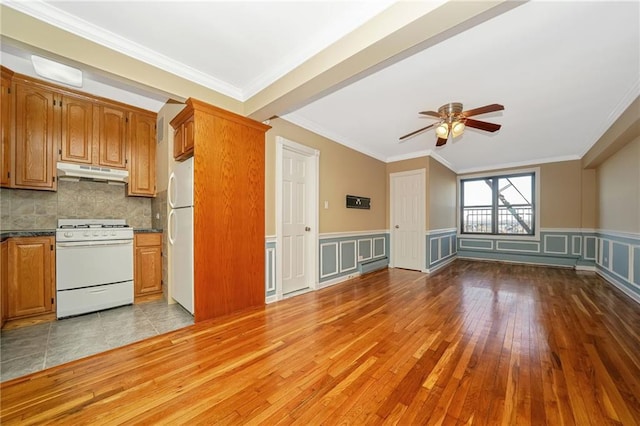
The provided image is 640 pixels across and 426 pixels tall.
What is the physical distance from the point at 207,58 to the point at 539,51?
117 inches

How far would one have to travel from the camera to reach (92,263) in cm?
279

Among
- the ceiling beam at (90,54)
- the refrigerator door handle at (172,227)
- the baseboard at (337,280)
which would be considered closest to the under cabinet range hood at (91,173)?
the refrigerator door handle at (172,227)

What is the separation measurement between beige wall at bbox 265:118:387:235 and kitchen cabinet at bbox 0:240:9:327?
250cm

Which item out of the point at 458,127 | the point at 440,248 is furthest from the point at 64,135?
the point at 440,248

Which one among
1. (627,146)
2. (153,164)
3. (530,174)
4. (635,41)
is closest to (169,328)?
(153,164)

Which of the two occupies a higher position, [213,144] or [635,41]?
[635,41]

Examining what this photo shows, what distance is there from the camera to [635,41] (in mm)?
1969

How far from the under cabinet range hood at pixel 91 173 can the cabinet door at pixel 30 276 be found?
0.83 m

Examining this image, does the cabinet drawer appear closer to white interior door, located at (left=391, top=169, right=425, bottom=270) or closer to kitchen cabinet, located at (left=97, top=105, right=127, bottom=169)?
kitchen cabinet, located at (left=97, top=105, right=127, bottom=169)

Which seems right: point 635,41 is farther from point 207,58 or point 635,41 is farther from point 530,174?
point 530,174

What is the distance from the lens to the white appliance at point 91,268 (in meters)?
2.64

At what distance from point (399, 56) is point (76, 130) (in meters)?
3.77

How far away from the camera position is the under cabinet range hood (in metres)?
2.89

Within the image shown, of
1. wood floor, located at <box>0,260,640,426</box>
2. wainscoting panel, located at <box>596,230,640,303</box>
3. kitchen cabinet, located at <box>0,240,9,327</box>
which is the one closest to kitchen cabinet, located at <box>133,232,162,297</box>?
kitchen cabinet, located at <box>0,240,9,327</box>
